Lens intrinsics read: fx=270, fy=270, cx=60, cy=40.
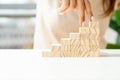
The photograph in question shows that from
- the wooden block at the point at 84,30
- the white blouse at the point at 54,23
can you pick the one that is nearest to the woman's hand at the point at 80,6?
the wooden block at the point at 84,30

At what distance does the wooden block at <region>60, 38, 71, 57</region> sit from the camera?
63 centimetres

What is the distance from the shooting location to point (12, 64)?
1.86ft

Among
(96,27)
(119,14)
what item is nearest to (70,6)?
(96,27)

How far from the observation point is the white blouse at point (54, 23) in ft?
2.89

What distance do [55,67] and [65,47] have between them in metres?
0.10

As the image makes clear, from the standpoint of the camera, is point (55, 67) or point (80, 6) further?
point (80, 6)

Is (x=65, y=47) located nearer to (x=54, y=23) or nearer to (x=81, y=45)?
(x=81, y=45)

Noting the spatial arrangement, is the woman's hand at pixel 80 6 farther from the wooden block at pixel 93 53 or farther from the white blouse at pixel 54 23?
the white blouse at pixel 54 23

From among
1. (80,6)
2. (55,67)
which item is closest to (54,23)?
(80,6)

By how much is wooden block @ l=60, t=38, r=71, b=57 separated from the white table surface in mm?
24

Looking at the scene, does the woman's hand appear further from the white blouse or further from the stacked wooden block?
the white blouse

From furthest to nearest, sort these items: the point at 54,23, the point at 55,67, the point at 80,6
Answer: the point at 54,23 < the point at 80,6 < the point at 55,67

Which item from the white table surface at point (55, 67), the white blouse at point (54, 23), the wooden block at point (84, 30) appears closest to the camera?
the white table surface at point (55, 67)

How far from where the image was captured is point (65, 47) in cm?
63
